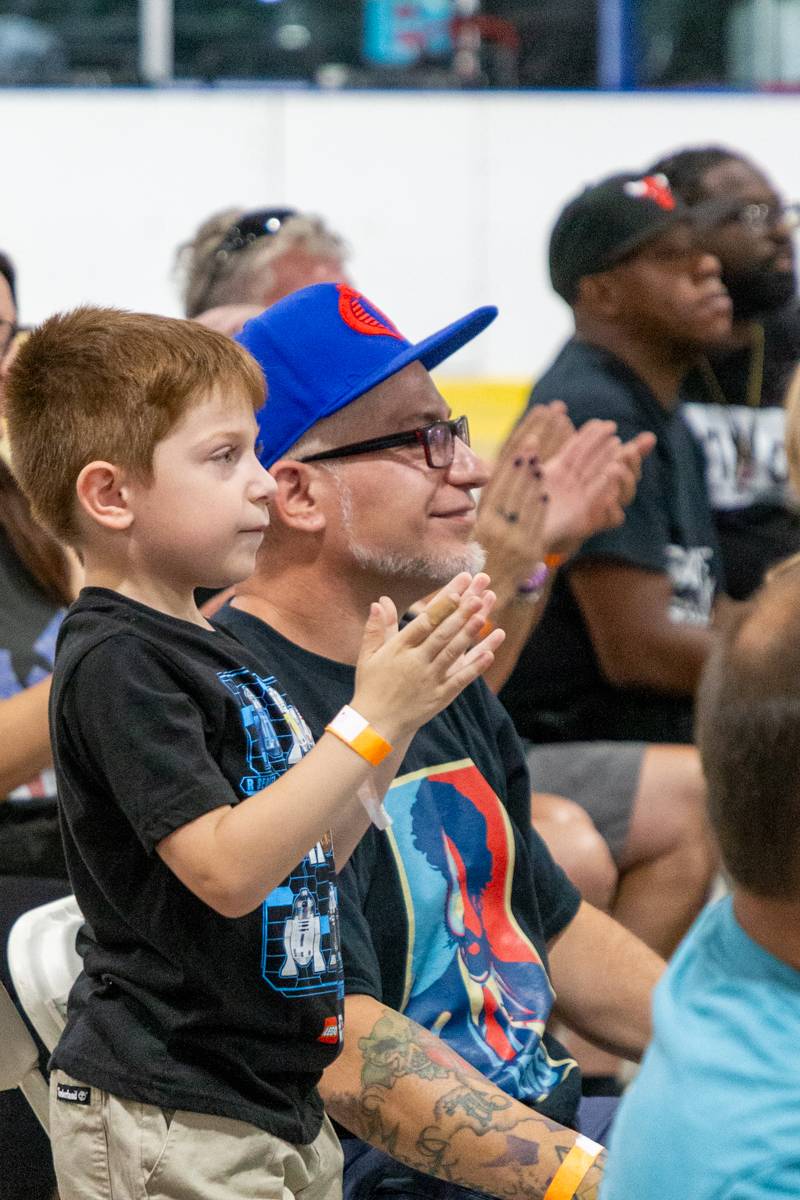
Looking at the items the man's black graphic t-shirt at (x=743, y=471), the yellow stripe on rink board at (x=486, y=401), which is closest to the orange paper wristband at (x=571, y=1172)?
the man's black graphic t-shirt at (x=743, y=471)

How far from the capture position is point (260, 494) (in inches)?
61.6

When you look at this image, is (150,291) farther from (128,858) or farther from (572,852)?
(128,858)

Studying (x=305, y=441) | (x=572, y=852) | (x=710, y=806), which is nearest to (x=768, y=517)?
(x=572, y=852)

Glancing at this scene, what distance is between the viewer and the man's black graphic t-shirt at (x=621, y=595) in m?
3.22

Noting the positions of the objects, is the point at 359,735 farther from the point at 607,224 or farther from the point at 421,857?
the point at 607,224

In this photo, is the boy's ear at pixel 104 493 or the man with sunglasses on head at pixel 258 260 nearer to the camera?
the boy's ear at pixel 104 493

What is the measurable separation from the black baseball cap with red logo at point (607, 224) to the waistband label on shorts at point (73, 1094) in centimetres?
240

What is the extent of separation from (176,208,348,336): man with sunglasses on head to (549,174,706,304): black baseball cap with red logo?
47 centimetres

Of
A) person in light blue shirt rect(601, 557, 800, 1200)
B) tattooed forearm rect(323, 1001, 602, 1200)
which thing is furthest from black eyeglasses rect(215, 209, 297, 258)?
person in light blue shirt rect(601, 557, 800, 1200)

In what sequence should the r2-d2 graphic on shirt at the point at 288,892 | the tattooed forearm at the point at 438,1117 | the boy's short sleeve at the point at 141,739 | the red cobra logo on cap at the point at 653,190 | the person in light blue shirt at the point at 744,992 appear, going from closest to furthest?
the person in light blue shirt at the point at 744,992, the boy's short sleeve at the point at 141,739, the r2-d2 graphic on shirt at the point at 288,892, the tattooed forearm at the point at 438,1117, the red cobra logo on cap at the point at 653,190

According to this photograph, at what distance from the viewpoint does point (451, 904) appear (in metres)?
1.85

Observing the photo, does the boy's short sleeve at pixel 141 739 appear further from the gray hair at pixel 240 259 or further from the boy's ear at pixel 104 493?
the gray hair at pixel 240 259

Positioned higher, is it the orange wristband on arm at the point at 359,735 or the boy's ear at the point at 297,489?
the boy's ear at the point at 297,489

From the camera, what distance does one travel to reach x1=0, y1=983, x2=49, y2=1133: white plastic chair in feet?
5.69
